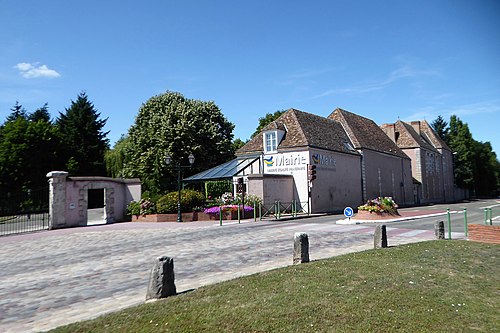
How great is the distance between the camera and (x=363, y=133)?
40.7m

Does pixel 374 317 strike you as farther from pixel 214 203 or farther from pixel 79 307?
pixel 214 203

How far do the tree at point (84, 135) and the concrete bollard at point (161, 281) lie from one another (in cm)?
4345

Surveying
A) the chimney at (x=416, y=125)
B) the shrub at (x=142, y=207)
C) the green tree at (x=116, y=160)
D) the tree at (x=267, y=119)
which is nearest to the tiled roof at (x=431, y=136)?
the chimney at (x=416, y=125)

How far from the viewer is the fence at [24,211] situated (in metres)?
21.4

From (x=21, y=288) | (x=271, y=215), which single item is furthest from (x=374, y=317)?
(x=271, y=215)

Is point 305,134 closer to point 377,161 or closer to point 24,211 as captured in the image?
point 377,161

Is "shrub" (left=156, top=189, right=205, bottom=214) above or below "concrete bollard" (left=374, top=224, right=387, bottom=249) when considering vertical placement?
above

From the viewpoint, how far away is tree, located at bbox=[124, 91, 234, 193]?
37.2 meters

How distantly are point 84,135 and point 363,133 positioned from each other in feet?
116

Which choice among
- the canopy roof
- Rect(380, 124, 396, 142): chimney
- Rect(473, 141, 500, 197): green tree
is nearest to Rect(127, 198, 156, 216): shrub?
the canopy roof

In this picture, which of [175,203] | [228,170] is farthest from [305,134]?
[175,203]

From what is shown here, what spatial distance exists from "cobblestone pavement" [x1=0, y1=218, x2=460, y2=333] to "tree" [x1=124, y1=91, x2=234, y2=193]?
21.8m

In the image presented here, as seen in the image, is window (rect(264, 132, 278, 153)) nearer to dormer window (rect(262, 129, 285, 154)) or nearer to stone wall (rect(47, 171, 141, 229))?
dormer window (rect(262, 129, 285, 154))

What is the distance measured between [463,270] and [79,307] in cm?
695
